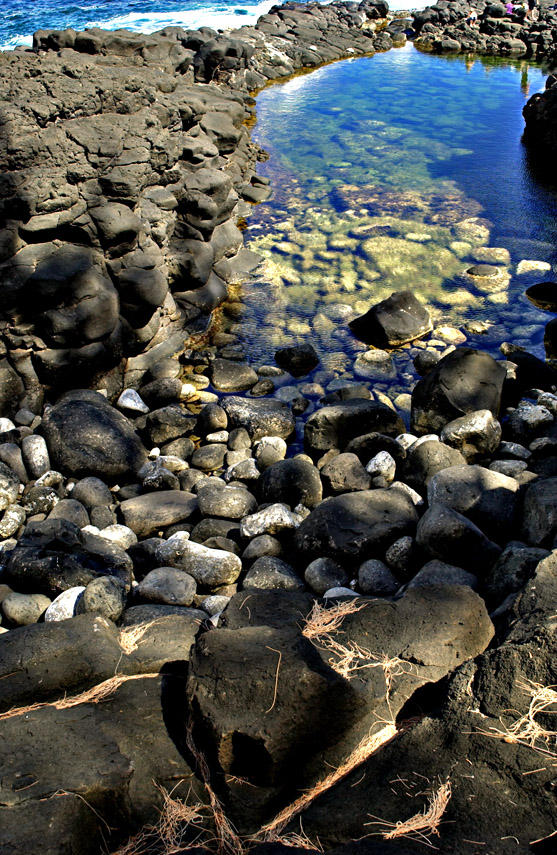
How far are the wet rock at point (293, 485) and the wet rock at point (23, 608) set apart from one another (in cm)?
181

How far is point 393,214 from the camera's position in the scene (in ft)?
32.5

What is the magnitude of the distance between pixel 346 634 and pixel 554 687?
856mm

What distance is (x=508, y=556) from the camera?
3.42m

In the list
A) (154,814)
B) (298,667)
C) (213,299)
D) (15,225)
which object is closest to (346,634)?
(298,667)

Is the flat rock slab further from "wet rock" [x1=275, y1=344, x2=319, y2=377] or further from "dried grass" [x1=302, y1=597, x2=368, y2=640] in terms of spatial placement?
"wet rock" [x1=275, y1=344, x2=319, y2=377]

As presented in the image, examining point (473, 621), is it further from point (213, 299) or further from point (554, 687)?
point (213, 299)

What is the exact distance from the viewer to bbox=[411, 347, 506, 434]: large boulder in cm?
549

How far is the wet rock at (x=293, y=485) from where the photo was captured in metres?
4.79

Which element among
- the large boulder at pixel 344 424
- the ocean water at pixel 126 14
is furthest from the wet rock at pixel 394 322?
the ocean water at pixel 126 14

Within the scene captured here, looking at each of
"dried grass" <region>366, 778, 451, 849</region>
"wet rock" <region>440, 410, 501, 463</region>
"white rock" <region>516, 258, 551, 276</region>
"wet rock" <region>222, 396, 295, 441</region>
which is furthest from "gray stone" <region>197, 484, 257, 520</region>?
"white rock" <region>516, 258, 551, 276</region>

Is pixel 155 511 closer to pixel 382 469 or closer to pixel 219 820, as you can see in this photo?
pixel 382 469

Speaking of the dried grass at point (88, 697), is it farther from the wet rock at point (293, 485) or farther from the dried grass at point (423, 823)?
the wet rock at point (293, 485)

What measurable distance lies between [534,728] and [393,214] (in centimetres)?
900

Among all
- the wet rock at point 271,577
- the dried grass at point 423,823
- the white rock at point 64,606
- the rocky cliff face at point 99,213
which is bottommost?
the wet rock at point 271,577
